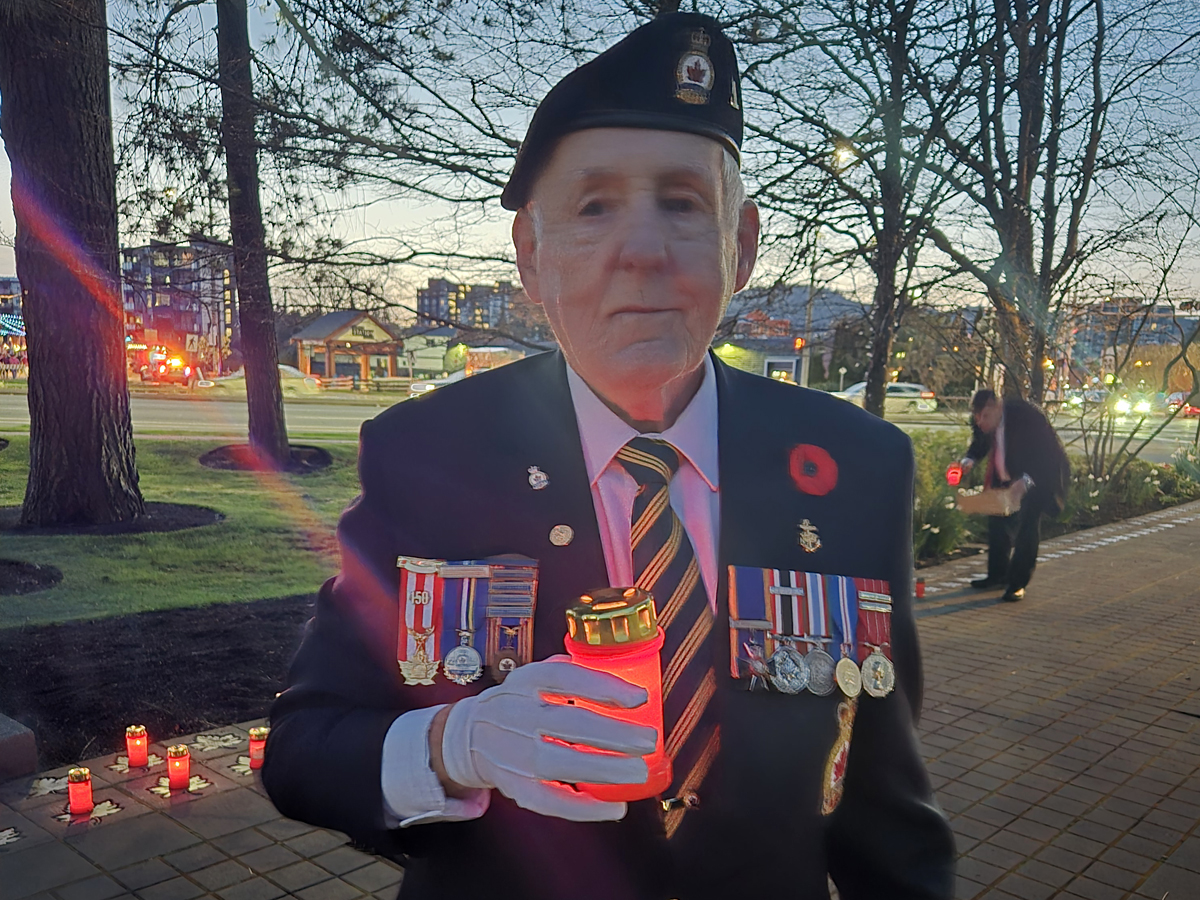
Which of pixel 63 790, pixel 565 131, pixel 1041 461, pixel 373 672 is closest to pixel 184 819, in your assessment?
pixel 63 790

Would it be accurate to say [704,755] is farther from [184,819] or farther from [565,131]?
[184,819]

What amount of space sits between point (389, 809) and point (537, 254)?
866mm

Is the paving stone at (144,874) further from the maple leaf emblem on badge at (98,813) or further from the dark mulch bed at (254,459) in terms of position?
the dark mulch bed at (254,459)

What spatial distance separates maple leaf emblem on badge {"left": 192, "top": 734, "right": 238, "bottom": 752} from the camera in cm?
484

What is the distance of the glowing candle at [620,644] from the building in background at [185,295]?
528 cm

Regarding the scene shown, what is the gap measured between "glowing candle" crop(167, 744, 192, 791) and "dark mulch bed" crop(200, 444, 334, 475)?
4.02 m

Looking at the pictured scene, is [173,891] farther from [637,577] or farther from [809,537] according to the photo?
[809,537]

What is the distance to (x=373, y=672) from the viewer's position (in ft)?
4.78

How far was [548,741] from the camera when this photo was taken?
119 cm

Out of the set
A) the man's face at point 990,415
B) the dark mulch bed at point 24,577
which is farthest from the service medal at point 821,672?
the man's face at point 990,415

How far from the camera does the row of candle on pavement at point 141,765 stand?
4020 millimetres

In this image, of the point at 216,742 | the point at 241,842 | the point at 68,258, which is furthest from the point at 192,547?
the point at 241,842

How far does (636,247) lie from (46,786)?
4322mm

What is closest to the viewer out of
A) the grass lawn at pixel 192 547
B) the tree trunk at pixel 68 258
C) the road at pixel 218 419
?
the tree trunk at pixel 68 258
